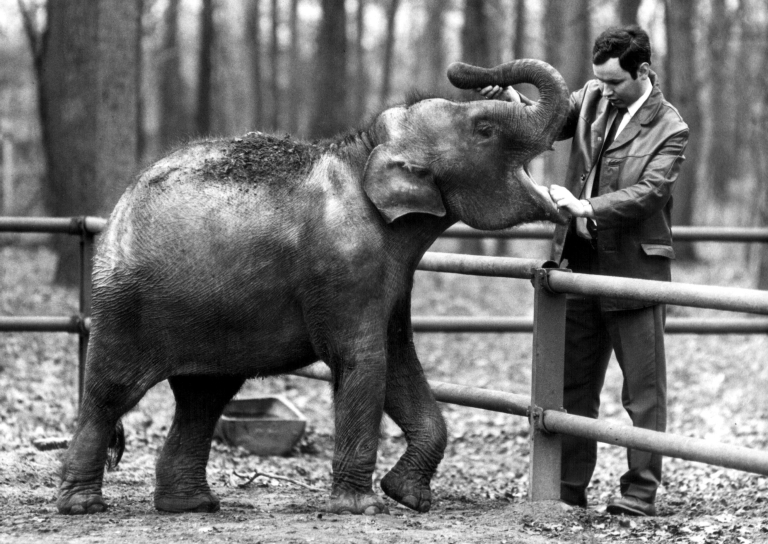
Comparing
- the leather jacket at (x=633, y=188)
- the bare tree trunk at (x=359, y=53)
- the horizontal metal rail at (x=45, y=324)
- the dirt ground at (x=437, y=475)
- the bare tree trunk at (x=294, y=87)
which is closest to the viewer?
the dirt ground at (x=437, y=475)

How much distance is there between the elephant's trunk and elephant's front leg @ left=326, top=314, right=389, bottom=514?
1.00 m

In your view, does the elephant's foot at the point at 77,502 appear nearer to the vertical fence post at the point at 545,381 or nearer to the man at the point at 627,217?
the vertical fence post at the point at 545,381

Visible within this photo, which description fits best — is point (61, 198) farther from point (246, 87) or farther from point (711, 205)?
point (246, 87)

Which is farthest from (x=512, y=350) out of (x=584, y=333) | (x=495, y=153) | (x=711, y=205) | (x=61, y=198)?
(x=711, y=205)

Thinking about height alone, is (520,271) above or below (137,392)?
above

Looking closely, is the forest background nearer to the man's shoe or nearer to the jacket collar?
the jacket collar

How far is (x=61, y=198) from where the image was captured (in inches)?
501

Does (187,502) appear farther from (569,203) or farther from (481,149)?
(569,203)

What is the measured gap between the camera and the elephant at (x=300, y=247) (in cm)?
446

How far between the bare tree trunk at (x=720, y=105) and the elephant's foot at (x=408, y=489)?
23.0 meters

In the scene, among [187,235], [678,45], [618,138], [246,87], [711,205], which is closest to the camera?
[187,235]

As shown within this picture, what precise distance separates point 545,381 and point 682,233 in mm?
2340

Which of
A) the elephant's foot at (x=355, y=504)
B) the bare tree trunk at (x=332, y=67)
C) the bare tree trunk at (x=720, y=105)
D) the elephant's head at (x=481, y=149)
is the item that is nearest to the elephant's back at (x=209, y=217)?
the elephant's head at (x=481, y=149)

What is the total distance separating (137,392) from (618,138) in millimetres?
2334
